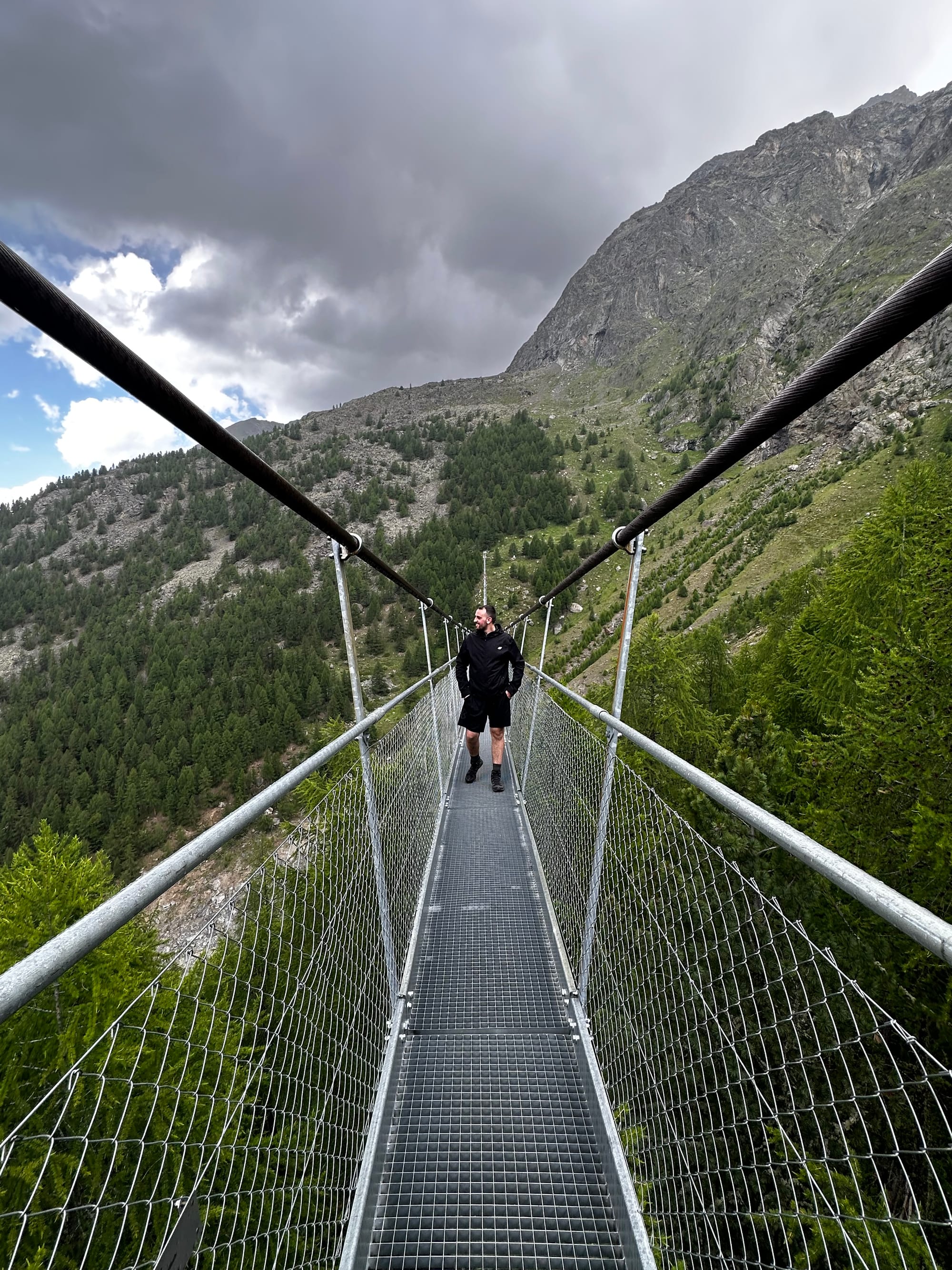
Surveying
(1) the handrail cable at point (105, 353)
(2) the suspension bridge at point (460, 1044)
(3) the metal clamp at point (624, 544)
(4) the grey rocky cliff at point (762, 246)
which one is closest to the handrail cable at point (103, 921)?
(2) the suspension bridge at point (460, 1044)

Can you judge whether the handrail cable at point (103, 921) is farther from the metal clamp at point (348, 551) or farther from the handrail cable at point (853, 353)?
the handrail cable at point (853, 353)

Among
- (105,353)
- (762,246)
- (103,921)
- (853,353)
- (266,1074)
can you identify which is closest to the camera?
(103,921)

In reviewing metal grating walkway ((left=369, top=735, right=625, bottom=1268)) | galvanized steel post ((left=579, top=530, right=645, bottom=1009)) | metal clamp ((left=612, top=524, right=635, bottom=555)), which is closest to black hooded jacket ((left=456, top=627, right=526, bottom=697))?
metal grating walkway ((left=369, top=735, right=625, bottom=1268))

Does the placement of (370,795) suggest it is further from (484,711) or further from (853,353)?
(484,711)

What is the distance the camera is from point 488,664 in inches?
182

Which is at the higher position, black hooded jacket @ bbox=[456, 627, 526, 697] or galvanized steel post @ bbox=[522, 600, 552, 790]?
black hooded jacket @ bbox=[456, 627, 526, 697]

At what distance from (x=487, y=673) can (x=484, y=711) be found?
0.43 m

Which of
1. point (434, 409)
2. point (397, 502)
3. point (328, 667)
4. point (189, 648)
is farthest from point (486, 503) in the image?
point (434, 409)

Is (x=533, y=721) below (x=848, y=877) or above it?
above

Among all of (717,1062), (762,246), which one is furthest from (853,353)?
(762,246)

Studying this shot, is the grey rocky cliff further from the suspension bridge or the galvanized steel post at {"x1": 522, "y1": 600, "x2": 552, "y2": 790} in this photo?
the suspension bridge

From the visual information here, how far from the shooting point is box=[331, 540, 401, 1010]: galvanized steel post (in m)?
1.93

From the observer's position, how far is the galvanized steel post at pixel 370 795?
1.93 metres

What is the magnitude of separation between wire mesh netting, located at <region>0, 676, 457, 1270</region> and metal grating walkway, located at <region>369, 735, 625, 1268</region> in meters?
0.21
